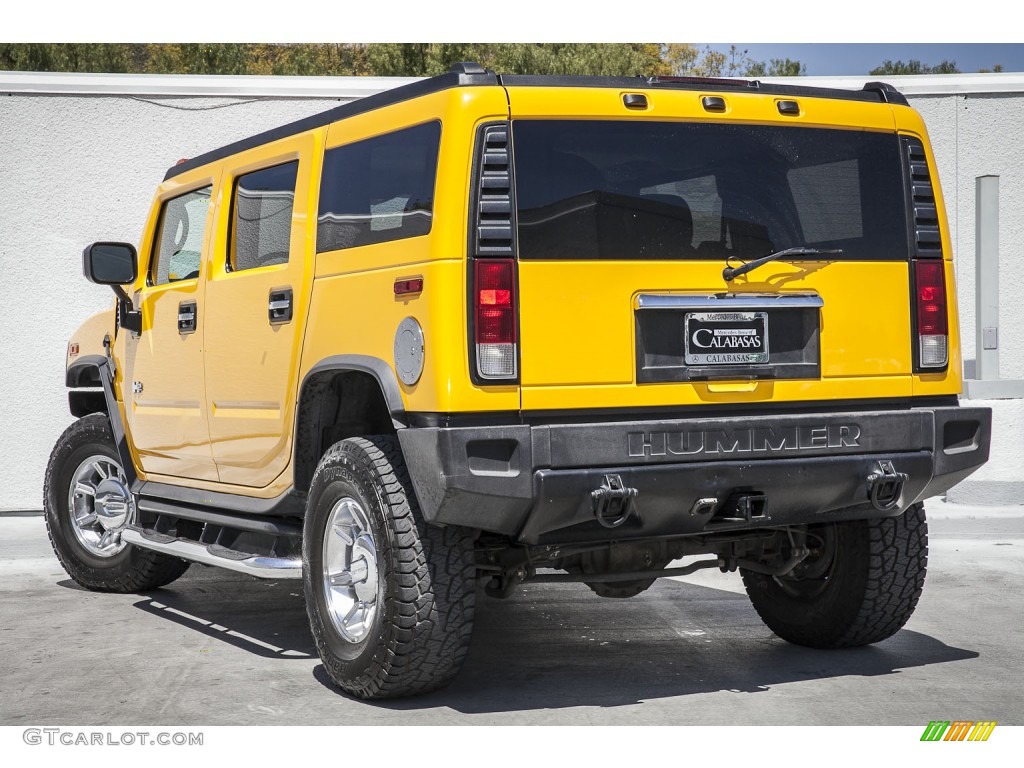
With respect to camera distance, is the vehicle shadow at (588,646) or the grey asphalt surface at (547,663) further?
the vehicle shadow at (588,646)

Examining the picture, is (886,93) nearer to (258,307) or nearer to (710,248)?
(710,248)

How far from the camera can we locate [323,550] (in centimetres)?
500

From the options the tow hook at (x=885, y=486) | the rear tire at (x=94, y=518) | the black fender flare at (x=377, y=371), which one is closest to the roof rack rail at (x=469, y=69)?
the black fender flare at (x=377, y=371)

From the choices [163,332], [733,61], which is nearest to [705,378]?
[163,332]

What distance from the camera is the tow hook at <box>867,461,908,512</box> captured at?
4664 mm

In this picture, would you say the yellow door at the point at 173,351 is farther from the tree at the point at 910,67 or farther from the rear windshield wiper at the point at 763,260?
the tree at the point at 910,67

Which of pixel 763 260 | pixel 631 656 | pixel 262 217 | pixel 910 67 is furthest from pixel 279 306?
pixel 910 67

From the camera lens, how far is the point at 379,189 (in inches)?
189

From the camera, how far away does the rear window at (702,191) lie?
14.5 feet

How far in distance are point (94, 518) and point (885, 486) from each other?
4657mm

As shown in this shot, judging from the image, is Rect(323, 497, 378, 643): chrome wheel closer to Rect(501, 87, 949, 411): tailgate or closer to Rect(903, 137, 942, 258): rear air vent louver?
Rect(501, 87, 949, 411): tailgate

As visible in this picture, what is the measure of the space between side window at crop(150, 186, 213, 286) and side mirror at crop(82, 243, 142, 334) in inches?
5.5

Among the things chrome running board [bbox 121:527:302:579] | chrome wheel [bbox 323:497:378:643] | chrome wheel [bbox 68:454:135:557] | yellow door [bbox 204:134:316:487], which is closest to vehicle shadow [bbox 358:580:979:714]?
chrome wheel [bbox 323:497:378:643]

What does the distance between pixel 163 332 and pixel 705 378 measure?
10.0 feet
